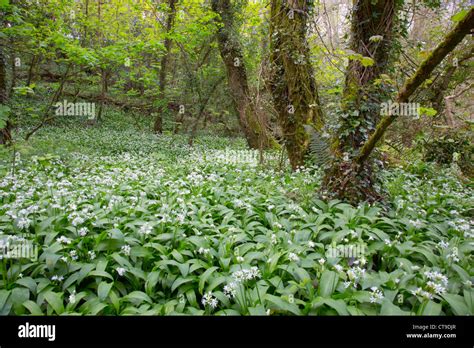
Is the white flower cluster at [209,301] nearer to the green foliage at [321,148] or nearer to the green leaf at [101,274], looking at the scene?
the green leaf at [101,274]

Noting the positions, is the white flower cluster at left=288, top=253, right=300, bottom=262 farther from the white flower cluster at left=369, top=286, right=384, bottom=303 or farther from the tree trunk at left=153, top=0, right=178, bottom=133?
the tree trunk at left=153, top=0, right=178, bottom=133

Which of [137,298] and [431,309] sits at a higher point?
[431,309]

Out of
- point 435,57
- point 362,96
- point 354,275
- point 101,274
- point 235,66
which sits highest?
point 235,66

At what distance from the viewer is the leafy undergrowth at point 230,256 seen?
98.3 inches

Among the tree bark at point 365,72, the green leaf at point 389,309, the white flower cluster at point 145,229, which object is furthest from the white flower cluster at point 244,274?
the tree bark at point 365,72

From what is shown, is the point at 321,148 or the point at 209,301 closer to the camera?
the point at 209,301

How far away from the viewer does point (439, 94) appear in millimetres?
8758

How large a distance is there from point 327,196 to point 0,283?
4062mm

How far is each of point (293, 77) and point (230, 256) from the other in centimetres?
512

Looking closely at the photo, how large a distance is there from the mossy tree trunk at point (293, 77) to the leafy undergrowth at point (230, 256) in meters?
2.36

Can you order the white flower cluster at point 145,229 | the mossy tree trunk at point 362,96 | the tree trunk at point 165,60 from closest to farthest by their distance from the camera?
1. the white flower cluster at point 145,229
2. the mossy tree trunk at point 362,96
3. the tree trunk at point 165,60

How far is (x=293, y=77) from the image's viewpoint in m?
7.04

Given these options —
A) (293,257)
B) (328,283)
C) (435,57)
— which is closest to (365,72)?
(435,57)

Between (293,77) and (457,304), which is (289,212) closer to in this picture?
(457,304)
